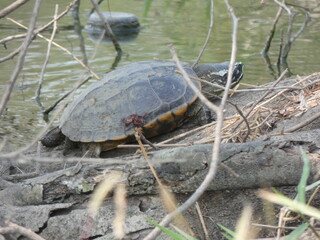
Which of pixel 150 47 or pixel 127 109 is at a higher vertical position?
pixel 127 109

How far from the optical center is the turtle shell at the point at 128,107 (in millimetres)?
4543

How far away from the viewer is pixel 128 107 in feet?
15.1

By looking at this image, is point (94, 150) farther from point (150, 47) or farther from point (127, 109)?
point (150, 47)

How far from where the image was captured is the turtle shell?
14.9 feet

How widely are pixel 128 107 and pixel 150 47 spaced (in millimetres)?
4655

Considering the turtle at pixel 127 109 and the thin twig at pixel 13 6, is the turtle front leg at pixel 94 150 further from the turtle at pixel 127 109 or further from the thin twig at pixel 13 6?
the thin twig at pixel 13 6

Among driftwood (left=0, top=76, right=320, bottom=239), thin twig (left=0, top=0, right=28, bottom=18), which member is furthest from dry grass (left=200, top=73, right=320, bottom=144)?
thin twig (left=0, top=0, right=28, bottom=18)

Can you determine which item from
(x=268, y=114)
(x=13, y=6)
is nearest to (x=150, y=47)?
(x=268, y=114)

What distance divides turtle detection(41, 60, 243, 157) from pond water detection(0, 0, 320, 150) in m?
0.72

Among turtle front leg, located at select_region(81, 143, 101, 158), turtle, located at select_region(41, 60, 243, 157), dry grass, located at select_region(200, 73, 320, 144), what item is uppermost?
dry grass, located at select_region(200, 73, 320, 144)

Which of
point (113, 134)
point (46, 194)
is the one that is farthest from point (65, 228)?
point (113, 134)

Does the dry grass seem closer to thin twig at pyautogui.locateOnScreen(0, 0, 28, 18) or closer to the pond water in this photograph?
thin twig at pyautogui.locateOnScreen(0, 0, 28, 18)

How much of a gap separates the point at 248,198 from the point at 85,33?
7.82 m

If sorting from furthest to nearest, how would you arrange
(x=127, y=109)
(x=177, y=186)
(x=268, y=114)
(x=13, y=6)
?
(x=127, y=109) < (x=268, y=114) < (x=177, y=186) < (x=13, y=6)
